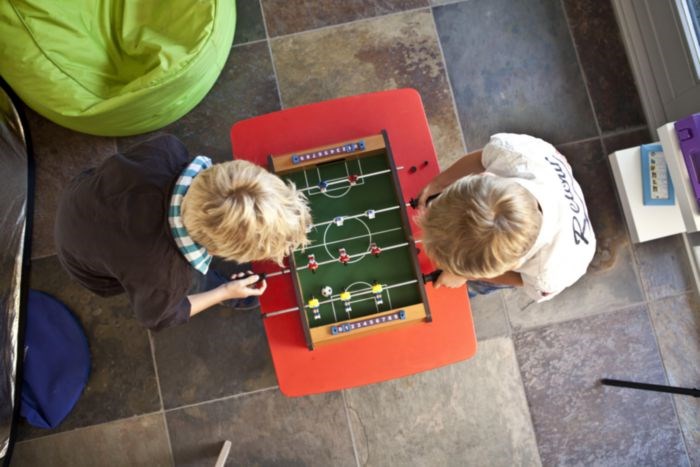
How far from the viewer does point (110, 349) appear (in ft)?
6.45

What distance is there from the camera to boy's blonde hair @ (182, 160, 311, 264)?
1115 millimetres

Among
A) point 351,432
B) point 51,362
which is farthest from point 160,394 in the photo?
point 351,432

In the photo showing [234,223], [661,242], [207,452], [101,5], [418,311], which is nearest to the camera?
[234,223]

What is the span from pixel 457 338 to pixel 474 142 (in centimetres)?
96

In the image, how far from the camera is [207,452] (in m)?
1.94

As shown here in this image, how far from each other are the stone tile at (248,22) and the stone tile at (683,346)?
210 cm

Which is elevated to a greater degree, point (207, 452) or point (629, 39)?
point (629, 39)

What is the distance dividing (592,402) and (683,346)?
470 mm

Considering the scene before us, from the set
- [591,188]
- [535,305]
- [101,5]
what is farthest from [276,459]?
[101,5]

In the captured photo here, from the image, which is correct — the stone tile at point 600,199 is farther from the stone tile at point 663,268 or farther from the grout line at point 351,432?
the grout line at point 351,432

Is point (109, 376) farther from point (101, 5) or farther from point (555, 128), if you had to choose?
point (555, 128)

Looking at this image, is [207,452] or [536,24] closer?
[207,452]

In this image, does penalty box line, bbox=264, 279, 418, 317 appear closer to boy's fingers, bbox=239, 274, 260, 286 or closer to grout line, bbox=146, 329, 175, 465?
boy's fingers, bbox=239, 274, 260, 286

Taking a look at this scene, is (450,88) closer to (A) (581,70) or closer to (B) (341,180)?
(A) (581,70)
